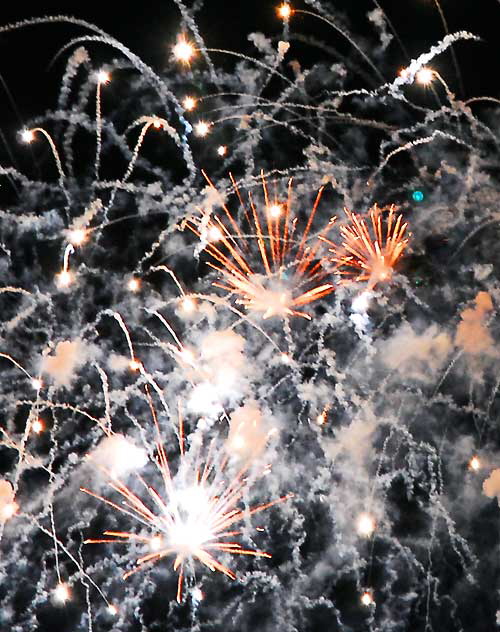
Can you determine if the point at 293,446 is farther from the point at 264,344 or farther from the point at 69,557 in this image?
the point at 69,557

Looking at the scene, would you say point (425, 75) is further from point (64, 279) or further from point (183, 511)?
point (183, 511)

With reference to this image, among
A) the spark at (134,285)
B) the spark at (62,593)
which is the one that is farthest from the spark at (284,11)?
the spark at (62,593)

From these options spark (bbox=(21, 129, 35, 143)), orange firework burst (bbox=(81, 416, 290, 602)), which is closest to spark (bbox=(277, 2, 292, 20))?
spark (bbox=(21, 129, 35, 143))

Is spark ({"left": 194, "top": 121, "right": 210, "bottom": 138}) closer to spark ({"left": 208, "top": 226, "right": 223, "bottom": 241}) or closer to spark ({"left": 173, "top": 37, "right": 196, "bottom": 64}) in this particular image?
spark ({"left": 173, "top": 37, "right": 196, "bottom": 64})

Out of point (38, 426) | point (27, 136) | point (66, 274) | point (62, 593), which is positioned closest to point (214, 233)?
point (66, 274)

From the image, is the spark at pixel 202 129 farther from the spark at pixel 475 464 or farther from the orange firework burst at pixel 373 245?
the spark at pixel 475 464

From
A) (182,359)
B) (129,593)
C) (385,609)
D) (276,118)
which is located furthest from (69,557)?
(276,118)
